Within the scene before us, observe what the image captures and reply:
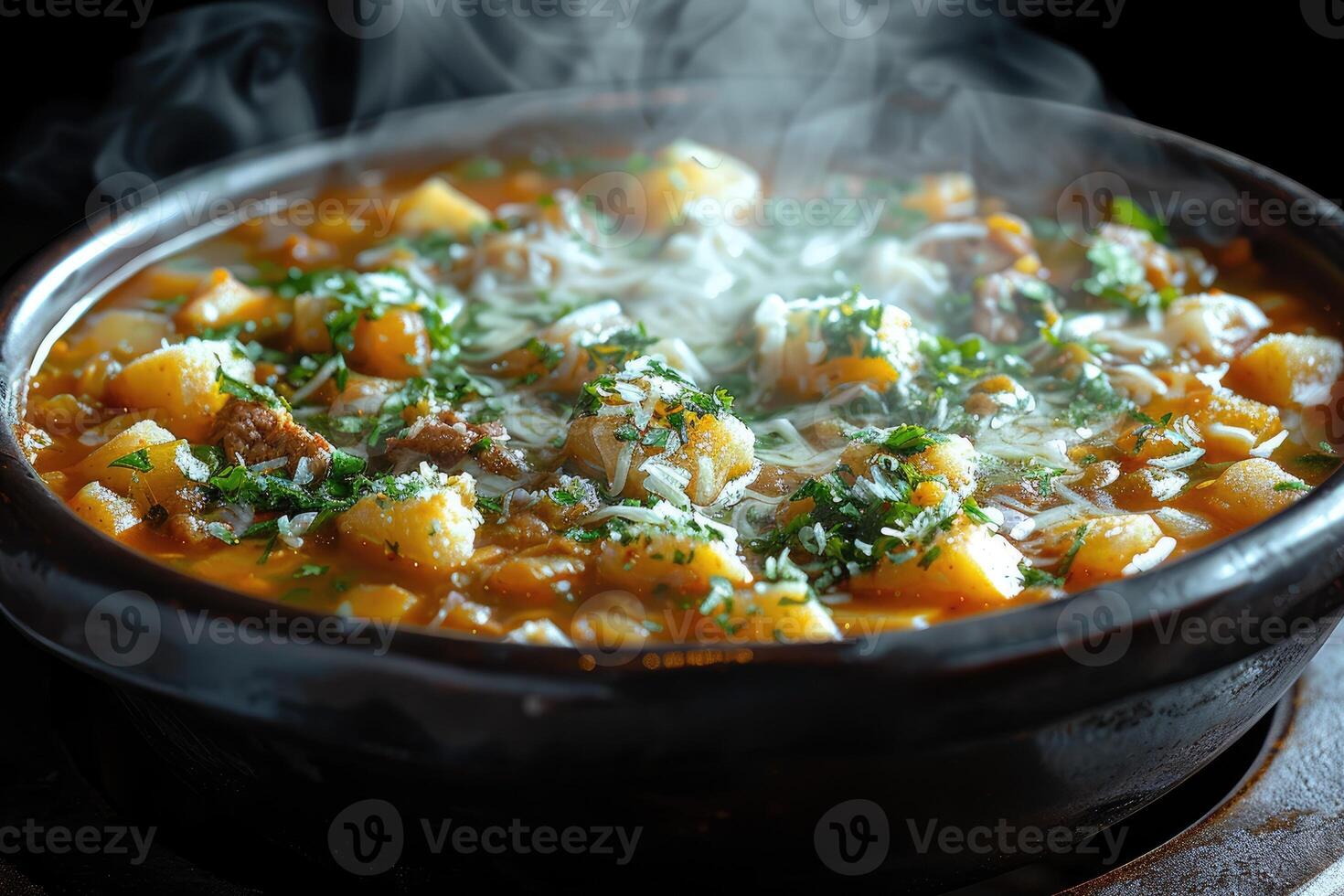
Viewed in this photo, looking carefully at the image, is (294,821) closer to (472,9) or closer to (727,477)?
(727,477)

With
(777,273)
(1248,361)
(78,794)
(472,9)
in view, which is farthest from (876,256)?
(472,9)

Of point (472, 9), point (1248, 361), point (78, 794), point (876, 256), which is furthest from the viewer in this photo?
point (472, 9)

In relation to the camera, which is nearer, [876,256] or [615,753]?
[615,753]

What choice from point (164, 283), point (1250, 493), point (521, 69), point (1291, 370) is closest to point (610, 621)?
point (1250, 493)

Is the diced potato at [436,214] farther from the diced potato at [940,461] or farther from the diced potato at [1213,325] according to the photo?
the diced potato at [1213,325]

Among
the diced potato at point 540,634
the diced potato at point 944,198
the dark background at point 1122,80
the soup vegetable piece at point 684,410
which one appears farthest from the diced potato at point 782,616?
the dark background at point 1122,80

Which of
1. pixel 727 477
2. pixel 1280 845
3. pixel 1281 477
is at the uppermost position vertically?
pixel 1281 477

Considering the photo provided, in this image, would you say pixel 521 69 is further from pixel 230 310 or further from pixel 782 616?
pixel 782 616

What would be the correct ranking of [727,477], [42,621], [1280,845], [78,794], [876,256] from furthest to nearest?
[876,256], [727,477], [78,794], [1280,845], [42,621]
